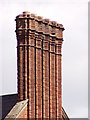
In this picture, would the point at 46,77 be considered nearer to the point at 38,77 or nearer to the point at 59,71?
the point at 38,77

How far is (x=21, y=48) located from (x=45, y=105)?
3.38m

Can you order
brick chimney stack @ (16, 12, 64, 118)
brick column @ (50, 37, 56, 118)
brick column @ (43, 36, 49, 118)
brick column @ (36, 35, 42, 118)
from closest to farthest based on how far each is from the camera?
1. brick chimney stack @ (16, 12, 64, 118)
2. brick column @ (36, 35, 42, 118)
3. brick column @ (43, 36, 49, 118)
4. brick column @ (50, 37, 56, 118)

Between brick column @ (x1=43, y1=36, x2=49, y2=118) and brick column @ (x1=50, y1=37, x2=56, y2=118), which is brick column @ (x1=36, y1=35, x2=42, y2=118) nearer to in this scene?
brick column @ (x1=43, y1=36, x2=49, y2=118)

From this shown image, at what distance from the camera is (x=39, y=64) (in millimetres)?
26641

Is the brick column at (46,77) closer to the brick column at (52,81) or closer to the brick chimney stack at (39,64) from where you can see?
the brick chimney stack at (39,64)

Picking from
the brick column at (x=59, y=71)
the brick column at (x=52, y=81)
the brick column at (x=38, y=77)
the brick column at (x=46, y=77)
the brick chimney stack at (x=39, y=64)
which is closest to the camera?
the brick chimney stack at (x=39, y=64)

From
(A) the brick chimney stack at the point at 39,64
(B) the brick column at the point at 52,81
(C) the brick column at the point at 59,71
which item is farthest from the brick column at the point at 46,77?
(C) the brick column at the point at 59,71

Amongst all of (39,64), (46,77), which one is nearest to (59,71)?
(46,77)

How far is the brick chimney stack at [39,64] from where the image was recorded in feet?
84.8

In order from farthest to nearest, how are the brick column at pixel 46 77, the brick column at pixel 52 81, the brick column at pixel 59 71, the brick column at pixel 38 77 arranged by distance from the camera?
the brick column at pixel 59 71 < the brick column at pixel 52 81 < the brick column at pixel 46 77 < the brick column at pixel 38 77

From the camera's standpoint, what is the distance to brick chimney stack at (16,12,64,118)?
25859 millimetres

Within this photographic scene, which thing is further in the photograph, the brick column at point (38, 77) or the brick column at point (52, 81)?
the brick column at point (52, 81)

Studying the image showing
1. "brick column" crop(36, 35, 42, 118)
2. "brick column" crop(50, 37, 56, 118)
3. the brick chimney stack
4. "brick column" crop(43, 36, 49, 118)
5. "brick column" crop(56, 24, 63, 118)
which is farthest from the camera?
"brick column" crop(56, 24, 63, 118)

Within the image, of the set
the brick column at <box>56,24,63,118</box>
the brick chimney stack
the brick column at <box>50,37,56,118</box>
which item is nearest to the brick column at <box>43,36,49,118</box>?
the brick chimney stack
